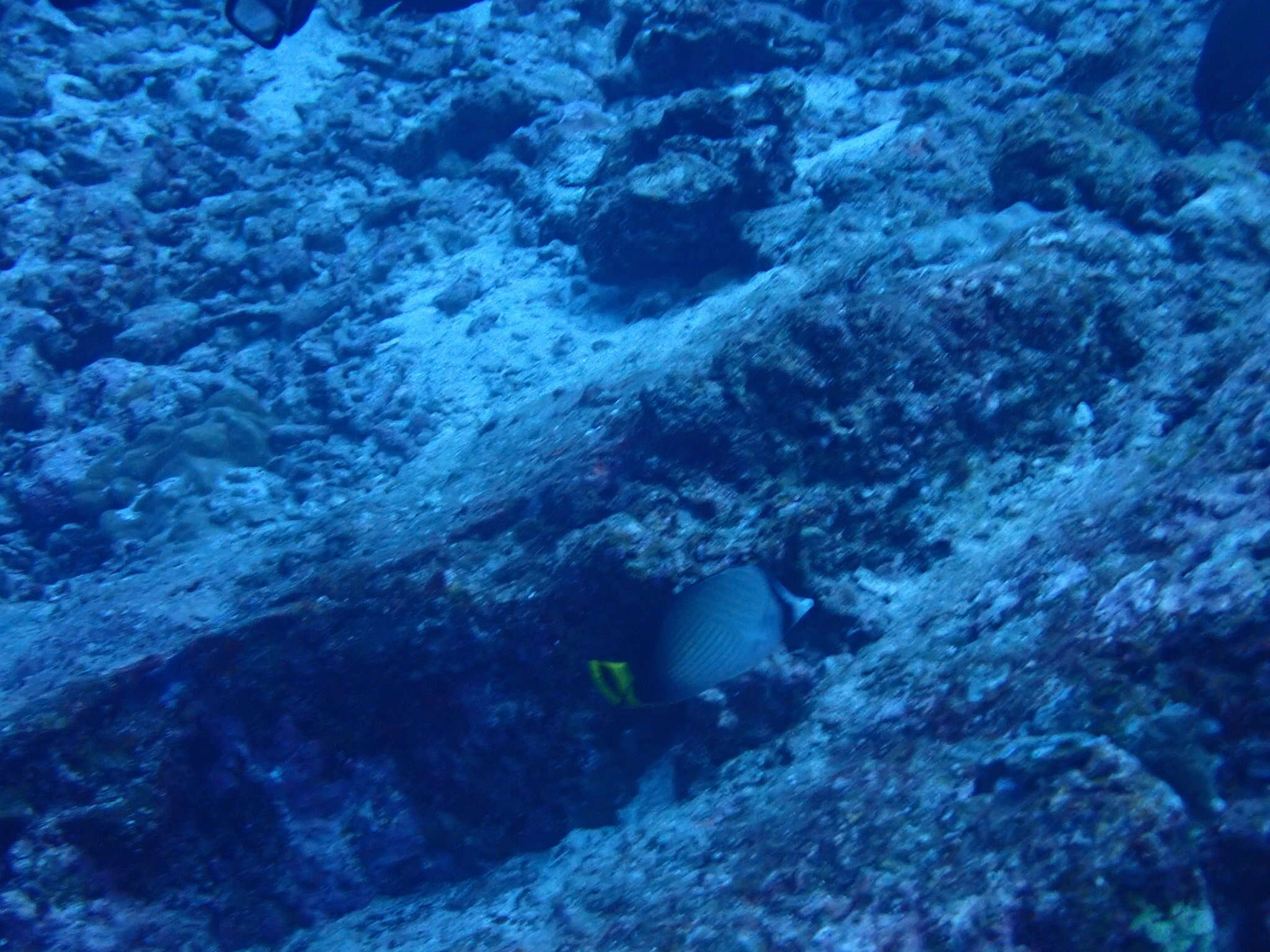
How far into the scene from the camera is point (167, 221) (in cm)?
776

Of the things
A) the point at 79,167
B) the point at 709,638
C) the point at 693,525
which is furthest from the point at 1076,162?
the point at 79,167

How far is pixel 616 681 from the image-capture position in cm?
261

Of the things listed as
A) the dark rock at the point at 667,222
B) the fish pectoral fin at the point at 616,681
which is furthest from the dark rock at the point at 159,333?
Result: the fish pectoral fin at the point at 616,681

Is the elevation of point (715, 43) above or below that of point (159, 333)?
above

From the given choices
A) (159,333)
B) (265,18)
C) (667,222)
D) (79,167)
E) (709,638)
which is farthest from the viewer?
(79,167)

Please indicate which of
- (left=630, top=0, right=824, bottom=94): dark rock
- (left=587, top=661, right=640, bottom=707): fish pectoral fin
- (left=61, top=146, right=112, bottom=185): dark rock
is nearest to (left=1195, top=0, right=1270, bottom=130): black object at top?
(left=630, top=0, right=824, bottom=94): dark rock

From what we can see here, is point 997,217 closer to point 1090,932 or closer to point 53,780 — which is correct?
point 1090,932

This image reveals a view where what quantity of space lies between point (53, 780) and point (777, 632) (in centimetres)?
359

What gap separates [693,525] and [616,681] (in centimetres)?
97

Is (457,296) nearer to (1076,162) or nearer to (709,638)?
(1076,162)

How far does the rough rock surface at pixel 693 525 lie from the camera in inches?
82.2

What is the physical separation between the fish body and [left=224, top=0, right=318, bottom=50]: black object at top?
583 centimetres

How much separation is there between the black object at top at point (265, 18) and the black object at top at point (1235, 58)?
6715mm

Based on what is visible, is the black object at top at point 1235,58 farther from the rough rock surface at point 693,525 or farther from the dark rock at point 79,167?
the dark rock at point 79,167
